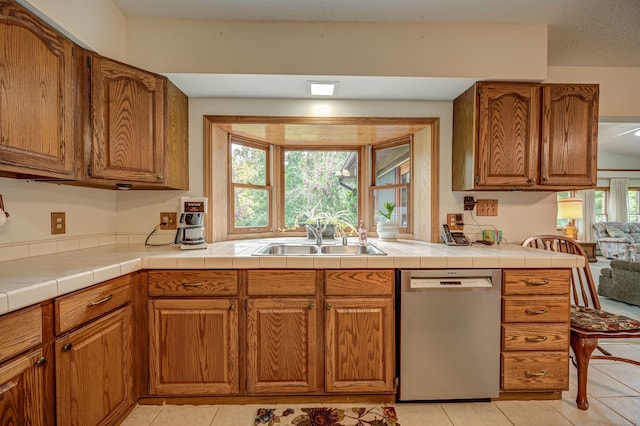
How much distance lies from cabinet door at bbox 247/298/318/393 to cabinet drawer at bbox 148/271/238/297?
0.55 feet

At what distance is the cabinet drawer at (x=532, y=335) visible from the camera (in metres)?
1.71

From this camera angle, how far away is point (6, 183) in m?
1.49

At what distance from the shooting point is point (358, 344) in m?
1.69

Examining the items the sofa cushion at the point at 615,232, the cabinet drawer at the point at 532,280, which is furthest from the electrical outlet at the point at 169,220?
the sofa cushion at the point at 615,232

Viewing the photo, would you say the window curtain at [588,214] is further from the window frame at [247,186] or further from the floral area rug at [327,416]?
the floral area rug at [327,416]

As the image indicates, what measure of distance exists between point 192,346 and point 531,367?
1945 mm

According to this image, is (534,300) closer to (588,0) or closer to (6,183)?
(588,0)

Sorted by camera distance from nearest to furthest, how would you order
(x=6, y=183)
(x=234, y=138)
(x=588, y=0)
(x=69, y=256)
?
(x=6, y=183)
(x=69, y=256)
(x=588, y=0)
(x=234, y=138)

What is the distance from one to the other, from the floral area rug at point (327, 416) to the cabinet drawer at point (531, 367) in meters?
0.70

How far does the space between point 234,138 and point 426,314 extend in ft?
6.68

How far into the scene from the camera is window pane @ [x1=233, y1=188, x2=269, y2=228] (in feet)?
8.63

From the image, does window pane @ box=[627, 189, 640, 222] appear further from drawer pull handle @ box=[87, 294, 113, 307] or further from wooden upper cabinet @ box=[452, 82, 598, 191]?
drawer pull handle @ box=[87, 294, 113, 307]

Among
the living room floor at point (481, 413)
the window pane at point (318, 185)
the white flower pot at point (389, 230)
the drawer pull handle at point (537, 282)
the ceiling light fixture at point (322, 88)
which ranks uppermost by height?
the ceiling light fixture at point (322, 88)

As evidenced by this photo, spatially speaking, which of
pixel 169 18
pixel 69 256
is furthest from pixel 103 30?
pixel 69 256
